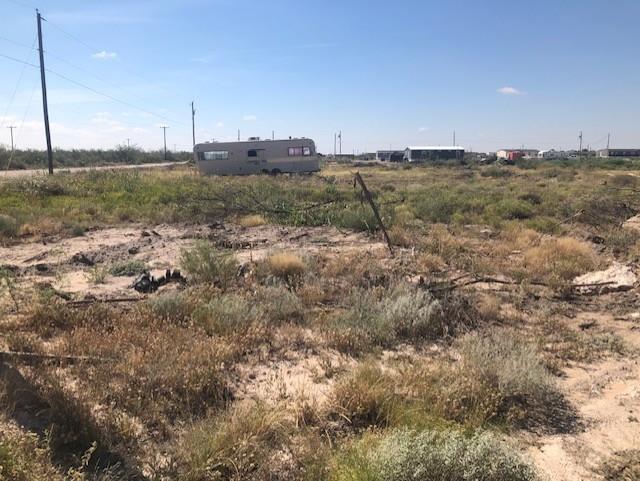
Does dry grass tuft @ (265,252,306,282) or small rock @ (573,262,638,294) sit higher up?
dry grass tuft @ (265,252,306,282)

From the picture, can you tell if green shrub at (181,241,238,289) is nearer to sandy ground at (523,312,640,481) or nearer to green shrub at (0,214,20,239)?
sandy ground at (523,312,640,481)

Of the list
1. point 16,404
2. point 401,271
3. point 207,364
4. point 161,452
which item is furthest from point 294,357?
point 401,271

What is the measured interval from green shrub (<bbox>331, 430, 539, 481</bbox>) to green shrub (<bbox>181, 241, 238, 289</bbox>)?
207 inches

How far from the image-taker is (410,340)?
19.9 feet

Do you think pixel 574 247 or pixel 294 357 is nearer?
pixel 294 357

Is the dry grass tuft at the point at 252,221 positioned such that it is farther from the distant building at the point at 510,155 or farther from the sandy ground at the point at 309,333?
the distant building at the point at 510,155

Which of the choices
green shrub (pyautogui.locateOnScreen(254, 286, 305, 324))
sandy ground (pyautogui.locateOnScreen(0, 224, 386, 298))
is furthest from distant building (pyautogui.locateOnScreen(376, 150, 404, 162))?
green shrub (pyautogui.locateOnScreen(254, 286, 305, 324))

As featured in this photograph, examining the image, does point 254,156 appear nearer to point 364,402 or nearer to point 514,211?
point 514,211

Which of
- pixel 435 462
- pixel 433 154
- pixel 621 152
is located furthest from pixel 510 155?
pixel 435 462

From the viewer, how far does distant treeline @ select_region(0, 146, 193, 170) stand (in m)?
56.6

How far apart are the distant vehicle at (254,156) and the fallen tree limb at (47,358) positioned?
1420 inches

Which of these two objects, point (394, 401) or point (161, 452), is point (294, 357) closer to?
point (394, 401)

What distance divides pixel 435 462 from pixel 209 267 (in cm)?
593

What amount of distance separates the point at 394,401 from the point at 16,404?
9.67 ft
